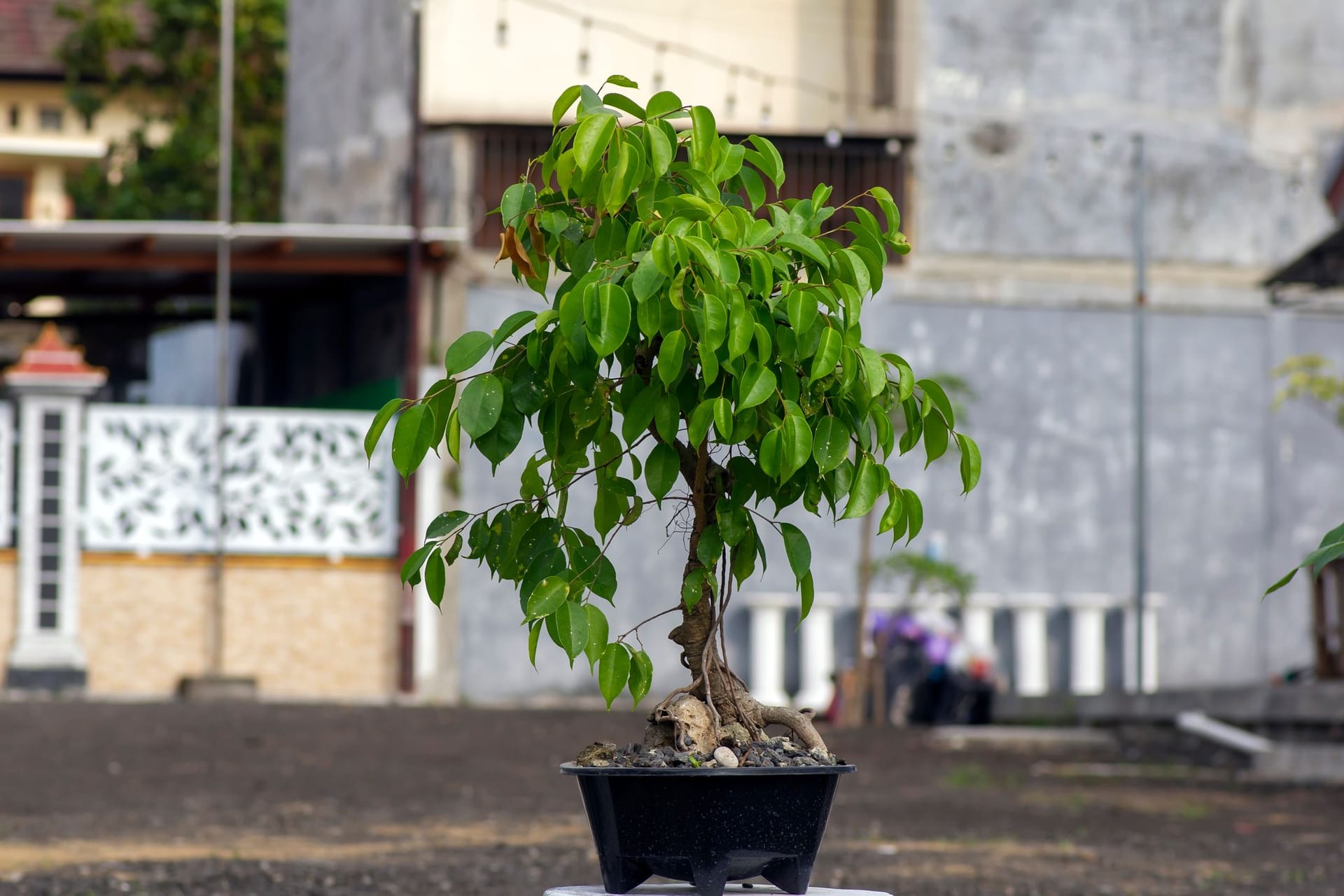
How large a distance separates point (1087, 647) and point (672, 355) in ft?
46.5

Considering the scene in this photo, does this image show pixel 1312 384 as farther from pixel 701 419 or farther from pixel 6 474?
pixel 701 419

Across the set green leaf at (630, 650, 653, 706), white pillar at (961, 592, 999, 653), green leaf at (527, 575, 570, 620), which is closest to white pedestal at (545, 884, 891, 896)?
green leaf at (630, 650, 653, 706)

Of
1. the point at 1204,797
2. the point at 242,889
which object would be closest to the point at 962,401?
the point at 1204,797

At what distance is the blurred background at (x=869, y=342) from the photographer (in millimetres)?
14836

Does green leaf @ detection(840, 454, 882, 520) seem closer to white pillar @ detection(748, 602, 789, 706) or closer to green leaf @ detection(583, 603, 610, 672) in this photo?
green leaf @ detection(583, 603, 610, 672)

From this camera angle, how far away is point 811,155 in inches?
651

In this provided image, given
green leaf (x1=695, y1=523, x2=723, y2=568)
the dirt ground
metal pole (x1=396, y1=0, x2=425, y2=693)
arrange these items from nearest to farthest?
green leaf (x1=695, y1=523, x2=723, y2=568) < the dirt ground < metal pole (x1=396, y1=0, x2=425, y2=693)

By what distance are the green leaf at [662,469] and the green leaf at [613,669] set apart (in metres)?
0.25

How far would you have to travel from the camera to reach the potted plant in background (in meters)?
2.80

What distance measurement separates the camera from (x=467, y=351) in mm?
2861

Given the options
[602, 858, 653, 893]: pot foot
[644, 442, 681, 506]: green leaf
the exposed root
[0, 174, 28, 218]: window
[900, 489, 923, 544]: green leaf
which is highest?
[0, 174, 28, 218]: window

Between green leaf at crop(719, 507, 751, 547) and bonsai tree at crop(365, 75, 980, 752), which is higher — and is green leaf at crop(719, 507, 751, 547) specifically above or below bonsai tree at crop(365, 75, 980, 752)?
below

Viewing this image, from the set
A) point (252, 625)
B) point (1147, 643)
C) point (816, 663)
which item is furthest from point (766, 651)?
point (252, 625)

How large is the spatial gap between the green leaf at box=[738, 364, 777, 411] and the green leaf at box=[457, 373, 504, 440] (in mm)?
373
